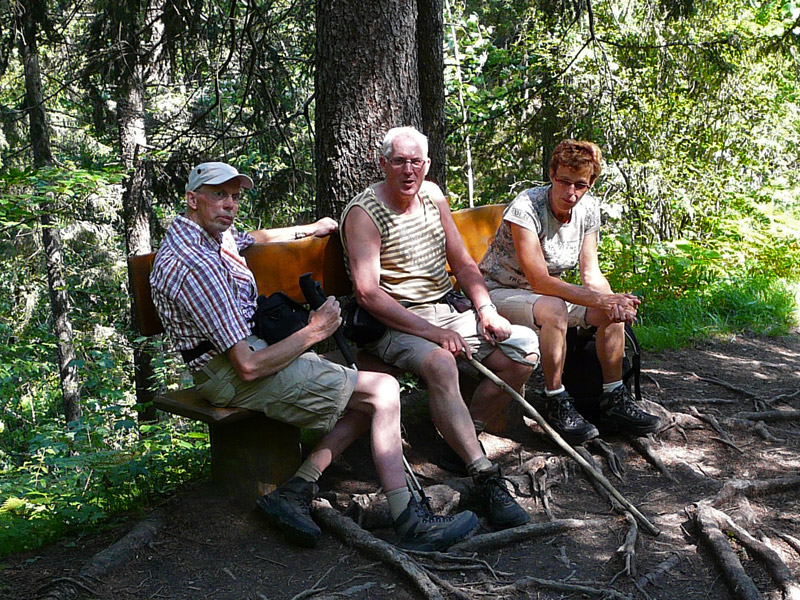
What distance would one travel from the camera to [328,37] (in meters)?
4.51

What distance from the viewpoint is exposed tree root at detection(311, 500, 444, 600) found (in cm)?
295

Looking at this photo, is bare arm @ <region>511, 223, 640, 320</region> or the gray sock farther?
bare arm @ <region>511, 223, 640, 320</region>

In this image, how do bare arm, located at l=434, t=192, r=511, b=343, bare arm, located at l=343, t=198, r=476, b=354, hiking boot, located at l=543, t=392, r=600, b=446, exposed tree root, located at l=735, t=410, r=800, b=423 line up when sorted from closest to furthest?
bare arm, located at l=343, t=198, r=476, b=354
bare arm, located at l=434, t=192, r=511, b=343
hiking boot, located at l=543, t=392, r=600, b=446
exposed tree root, located at l=735, t=410, r=800, b=423

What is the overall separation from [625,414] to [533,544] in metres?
1.29

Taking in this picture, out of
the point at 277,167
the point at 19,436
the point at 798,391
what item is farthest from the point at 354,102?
the point at 19,436

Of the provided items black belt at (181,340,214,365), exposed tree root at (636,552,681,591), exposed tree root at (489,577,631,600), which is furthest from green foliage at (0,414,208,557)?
exposed tree root at (636,552,681,591)

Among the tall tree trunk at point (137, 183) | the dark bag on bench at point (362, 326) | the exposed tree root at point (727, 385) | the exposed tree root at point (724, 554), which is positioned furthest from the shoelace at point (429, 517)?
the tall tree trunk at point (137, 183)

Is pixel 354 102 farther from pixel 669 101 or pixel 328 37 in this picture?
pixel 669 101

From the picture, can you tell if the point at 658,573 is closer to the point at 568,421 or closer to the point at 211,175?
the point at 568,421

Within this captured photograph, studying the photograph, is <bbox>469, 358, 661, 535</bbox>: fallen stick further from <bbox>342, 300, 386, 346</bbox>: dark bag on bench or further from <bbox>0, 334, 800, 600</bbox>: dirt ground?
<bbox>342, 300, 386, 346</bbox>: dark bag on bench

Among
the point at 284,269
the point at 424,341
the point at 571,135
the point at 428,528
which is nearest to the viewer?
the point at 428,528

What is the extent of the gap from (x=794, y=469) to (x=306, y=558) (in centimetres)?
259

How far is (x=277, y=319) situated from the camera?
11.5 ft

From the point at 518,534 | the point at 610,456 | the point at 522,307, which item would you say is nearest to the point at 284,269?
the point at 522,307
